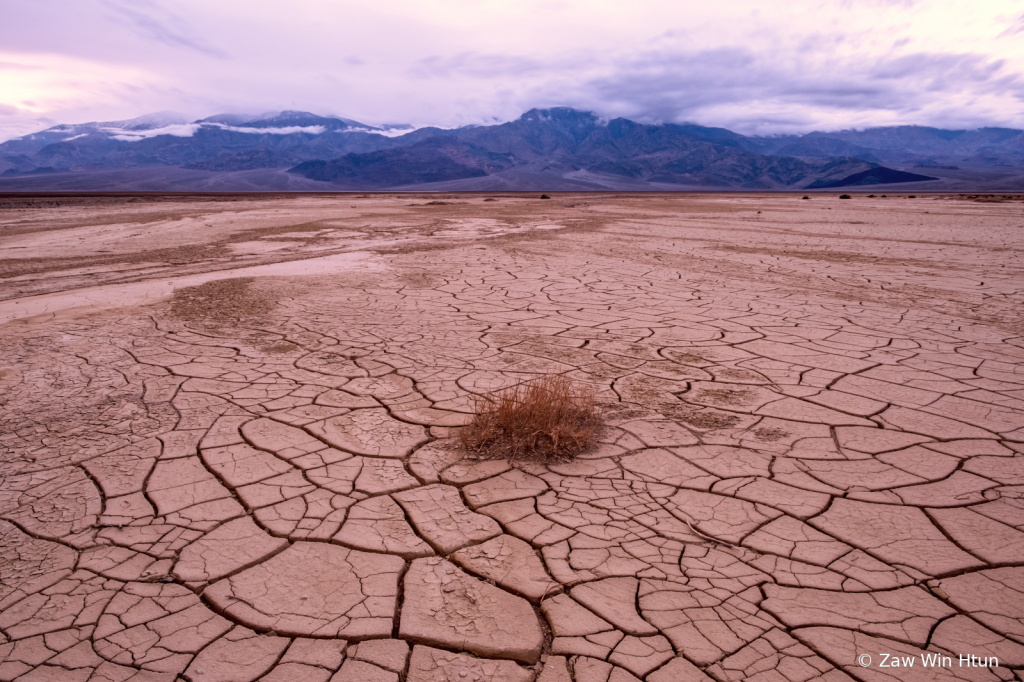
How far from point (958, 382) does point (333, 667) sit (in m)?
3.76

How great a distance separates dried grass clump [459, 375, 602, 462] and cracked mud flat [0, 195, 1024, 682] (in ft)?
0.35

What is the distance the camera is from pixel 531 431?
8.56ft

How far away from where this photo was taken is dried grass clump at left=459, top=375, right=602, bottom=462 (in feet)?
8.45

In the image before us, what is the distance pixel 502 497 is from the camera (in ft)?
7.41

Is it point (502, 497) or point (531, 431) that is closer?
point (502, 497)

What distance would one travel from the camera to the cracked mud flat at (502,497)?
156cm

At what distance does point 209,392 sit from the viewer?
329 cm

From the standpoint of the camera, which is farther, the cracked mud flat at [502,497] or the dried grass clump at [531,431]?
the dried grass clump at [531,431]

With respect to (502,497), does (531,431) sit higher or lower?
higher

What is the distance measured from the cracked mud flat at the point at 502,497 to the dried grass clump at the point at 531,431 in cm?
11

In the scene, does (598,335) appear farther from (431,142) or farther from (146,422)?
(431,142)

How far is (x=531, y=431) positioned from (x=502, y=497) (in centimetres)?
43

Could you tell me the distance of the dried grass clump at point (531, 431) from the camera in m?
2.57

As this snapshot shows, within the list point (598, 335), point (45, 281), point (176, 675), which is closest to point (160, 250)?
point (45, 281)
